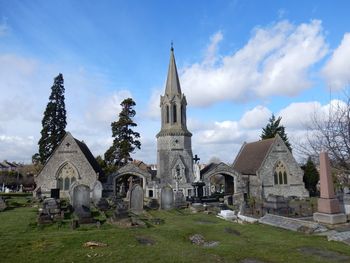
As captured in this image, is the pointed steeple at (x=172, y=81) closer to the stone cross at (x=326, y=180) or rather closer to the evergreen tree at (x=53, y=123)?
the evergreen tree at (x=53, y=123)

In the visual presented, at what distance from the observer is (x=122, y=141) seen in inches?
1572

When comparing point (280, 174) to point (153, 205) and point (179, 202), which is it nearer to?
point (179, 202)

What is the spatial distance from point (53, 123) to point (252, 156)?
24958mm

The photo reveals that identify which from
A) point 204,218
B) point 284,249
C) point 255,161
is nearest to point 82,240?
point 284,249

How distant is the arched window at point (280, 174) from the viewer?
34.8 metres

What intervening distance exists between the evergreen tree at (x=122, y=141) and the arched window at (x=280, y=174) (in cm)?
1751

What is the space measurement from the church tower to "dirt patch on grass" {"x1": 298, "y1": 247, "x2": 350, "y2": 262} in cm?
2337

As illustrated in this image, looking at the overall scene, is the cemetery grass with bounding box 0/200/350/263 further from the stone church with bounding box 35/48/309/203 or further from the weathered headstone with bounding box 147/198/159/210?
the stone church with bounding box 35/48/309/203

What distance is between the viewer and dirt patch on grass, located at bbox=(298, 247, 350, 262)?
26.4ft

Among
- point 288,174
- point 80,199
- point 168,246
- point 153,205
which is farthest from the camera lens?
point 288,174

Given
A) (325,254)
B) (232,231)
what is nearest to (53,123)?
(232,231)

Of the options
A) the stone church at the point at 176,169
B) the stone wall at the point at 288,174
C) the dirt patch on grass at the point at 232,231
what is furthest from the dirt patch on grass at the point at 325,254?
the stone wall at the point at 288,174

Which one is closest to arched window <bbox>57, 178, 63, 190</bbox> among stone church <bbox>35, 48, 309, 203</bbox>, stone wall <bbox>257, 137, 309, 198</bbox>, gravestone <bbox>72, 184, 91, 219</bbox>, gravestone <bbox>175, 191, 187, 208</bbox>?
stone church <bbox>35, 48, 309, 203</bbox>

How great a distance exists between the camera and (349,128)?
46.6ft
